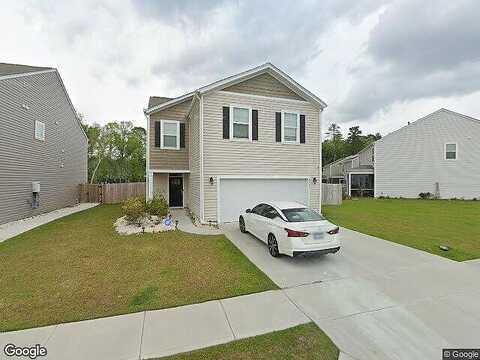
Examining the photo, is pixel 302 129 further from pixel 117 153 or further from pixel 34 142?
pixel 117 153

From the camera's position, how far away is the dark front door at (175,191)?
1662 centimetres

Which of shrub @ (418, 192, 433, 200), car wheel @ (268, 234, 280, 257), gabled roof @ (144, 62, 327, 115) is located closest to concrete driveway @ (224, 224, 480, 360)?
car wheel @ (268, 234, 280, 257)

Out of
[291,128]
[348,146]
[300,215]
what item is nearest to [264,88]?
[291,128]

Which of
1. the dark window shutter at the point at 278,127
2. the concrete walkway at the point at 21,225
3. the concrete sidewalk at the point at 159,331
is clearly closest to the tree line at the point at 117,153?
the concrete walkway at the point at 21,225

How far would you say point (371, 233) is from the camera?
989cm

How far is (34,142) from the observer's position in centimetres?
1382

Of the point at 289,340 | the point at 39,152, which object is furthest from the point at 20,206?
the point at 289,340

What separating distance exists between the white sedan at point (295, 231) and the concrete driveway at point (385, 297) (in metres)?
0.42

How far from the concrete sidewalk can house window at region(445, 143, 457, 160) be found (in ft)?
91.9

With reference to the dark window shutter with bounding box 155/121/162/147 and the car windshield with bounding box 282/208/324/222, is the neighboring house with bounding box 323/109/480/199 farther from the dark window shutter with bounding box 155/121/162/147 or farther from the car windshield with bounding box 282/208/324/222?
the car windshield with bounding box 282/208/324/222

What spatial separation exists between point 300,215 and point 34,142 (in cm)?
1513

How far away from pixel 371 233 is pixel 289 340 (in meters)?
7.89

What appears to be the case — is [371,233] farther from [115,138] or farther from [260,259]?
[115,138]

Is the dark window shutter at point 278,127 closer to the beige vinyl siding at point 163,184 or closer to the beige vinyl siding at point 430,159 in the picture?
the beige vinyl siding at point 163,184
